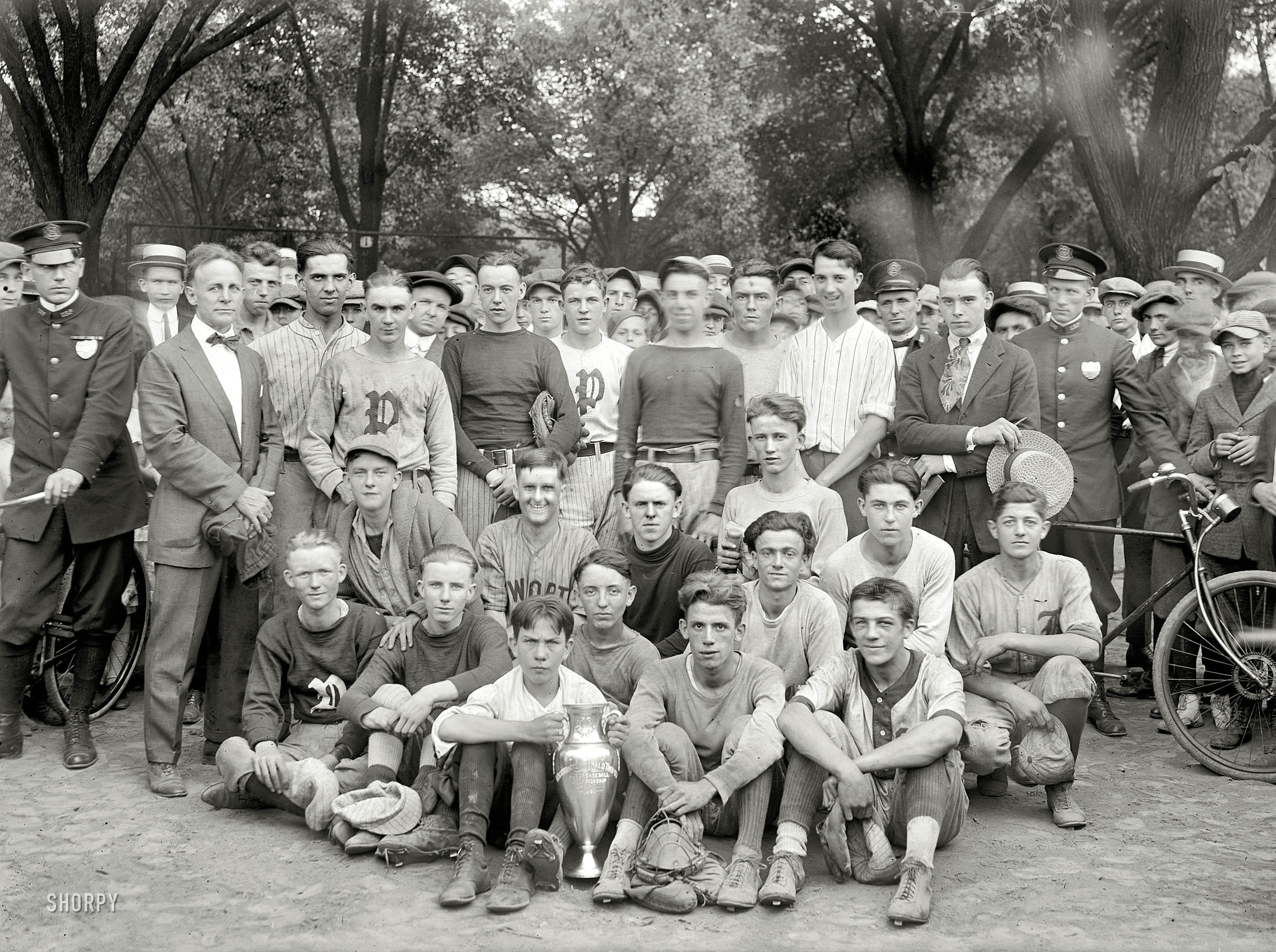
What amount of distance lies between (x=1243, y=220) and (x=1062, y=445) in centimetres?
2050

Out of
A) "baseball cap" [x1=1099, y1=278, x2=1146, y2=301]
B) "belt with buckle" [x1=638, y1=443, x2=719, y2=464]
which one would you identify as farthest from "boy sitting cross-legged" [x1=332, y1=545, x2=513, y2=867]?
A: "baseball cap" [x1=1099, y1=278, x2=1146, y2=301]

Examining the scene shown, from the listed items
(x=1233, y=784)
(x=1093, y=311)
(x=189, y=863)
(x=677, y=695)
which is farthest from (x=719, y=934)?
(x=1093, y=311)

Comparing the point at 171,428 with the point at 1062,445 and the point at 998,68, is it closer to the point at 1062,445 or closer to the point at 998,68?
the point at 1062,445

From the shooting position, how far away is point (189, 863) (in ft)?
14.6

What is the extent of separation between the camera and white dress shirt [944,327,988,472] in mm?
5988

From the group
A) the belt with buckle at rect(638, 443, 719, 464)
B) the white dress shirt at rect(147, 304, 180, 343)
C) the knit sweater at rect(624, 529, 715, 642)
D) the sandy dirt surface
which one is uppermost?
the white dress shirt at rect(147, 304, 180, 343)

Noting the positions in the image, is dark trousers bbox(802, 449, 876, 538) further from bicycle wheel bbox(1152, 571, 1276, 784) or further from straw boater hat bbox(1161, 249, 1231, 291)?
straw boater hat bbox(1161, 249, 1231, 291)

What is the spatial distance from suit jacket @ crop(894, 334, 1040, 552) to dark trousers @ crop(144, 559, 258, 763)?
303 cm

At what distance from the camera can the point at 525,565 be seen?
5.54 meters

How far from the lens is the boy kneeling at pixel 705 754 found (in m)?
4.16

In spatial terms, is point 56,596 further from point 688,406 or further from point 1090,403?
point 1090,403

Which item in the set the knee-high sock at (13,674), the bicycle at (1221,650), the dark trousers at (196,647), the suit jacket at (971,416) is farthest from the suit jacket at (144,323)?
the bicycle at (1221,650)

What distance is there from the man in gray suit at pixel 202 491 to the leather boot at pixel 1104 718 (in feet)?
12.3

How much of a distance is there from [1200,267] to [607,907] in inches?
211
